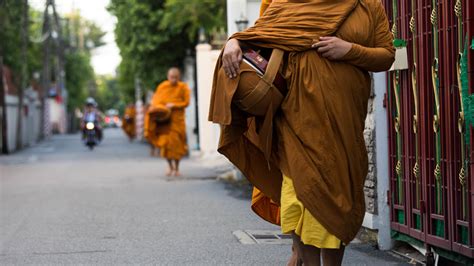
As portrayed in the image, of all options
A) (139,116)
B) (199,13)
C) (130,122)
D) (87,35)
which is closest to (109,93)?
(87,35)

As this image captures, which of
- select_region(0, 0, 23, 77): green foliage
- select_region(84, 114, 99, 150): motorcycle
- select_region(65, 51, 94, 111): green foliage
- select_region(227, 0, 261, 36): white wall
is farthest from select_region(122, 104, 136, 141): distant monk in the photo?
select_region(65, 51, 94, 111): green foliage

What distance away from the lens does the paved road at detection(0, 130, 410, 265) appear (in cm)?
746

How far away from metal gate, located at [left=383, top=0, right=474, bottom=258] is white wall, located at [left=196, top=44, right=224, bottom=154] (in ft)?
48.0

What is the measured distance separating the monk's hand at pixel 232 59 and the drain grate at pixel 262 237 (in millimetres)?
3362

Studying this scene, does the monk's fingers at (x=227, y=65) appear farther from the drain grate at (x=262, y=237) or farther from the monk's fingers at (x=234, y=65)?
the drain grate at (x=262, y=237)

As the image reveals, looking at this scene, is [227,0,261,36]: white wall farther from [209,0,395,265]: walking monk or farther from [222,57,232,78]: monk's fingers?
[222,57,232,78]: monk's fingers

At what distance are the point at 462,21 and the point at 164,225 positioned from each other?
4564mm

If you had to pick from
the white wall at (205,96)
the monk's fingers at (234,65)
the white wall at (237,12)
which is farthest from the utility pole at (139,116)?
the monk's fingers at (234,65)

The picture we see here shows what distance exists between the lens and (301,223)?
4883 millimetres

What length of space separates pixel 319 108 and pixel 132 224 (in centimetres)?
518

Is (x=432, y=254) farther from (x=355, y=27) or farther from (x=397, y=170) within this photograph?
(x=355, y=27)

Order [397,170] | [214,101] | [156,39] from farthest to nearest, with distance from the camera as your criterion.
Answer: [156,39]
[397,170]
[214,101]

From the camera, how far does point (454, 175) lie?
6.09 meters

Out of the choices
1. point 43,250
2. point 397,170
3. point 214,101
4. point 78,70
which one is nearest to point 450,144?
point 397,170
